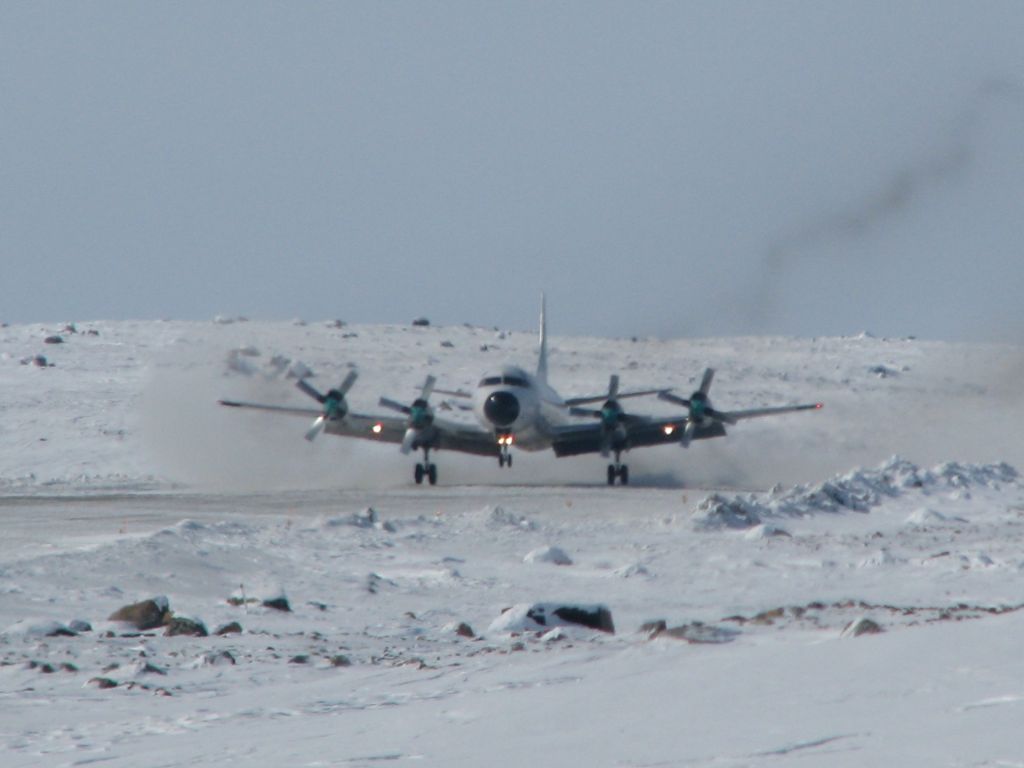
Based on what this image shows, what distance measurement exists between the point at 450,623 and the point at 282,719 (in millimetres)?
6058

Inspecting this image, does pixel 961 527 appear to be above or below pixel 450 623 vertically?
above

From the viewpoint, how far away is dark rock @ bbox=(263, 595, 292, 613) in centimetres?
1753

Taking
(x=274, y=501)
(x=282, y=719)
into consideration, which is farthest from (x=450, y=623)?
(x=274, y=501)

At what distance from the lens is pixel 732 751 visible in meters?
8.32

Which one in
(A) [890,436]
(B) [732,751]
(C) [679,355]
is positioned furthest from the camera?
(C) [679,355]

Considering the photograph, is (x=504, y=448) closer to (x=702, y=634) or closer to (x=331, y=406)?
(x=331, y=406)

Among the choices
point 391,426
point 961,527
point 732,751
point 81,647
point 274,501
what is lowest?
point 732,751

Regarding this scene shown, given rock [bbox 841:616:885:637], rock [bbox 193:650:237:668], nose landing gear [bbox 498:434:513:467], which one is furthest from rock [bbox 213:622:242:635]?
nose landing gear [bbox 498:434:513:467]

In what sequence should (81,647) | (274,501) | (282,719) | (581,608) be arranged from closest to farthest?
(282,719)
(81,647)
(581,608)
(274,501)

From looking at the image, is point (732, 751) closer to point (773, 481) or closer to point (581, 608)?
point (581, 608)

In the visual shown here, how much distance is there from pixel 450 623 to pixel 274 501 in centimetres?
2138

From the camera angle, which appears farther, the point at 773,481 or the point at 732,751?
the point at 773,481

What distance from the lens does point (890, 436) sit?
186 feet

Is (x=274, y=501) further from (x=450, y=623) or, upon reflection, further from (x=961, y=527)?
(x=450, y=623)
